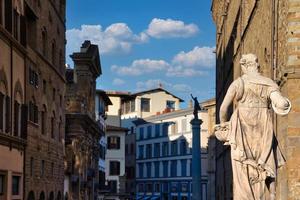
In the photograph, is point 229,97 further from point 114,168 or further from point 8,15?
point 114,168

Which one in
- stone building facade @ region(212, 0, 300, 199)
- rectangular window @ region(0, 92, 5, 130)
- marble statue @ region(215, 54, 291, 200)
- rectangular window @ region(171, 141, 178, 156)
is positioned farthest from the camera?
rectangular window @ region(171, 141, 178, 156)

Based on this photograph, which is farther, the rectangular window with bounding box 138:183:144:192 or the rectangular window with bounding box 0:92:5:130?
the rectangular window with bounding box 138:183:144:192

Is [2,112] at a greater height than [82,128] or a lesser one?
lesser

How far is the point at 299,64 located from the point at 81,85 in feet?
146

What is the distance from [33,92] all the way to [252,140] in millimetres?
27603

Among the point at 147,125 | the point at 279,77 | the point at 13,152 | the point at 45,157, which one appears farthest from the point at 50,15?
the point at 147,125

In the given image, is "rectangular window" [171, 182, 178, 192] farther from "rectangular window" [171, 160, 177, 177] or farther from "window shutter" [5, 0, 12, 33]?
"window shutter" [5, 0, 12, 33]

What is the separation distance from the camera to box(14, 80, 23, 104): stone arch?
107ft

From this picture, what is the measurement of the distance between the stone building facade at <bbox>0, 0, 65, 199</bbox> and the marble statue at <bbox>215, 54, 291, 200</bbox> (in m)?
20.2

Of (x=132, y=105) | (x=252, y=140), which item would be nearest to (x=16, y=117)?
(x=252, y=140)

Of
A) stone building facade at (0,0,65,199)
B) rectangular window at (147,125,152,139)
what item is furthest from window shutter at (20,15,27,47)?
rectangular window at (147,125,152,139)

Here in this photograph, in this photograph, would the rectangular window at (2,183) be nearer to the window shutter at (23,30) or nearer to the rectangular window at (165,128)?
the window shutter at (23,30)

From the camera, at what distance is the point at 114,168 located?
91.4 m

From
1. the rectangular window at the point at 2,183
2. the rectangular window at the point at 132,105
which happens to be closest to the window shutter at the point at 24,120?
the rectangular window at the point at 2,183
